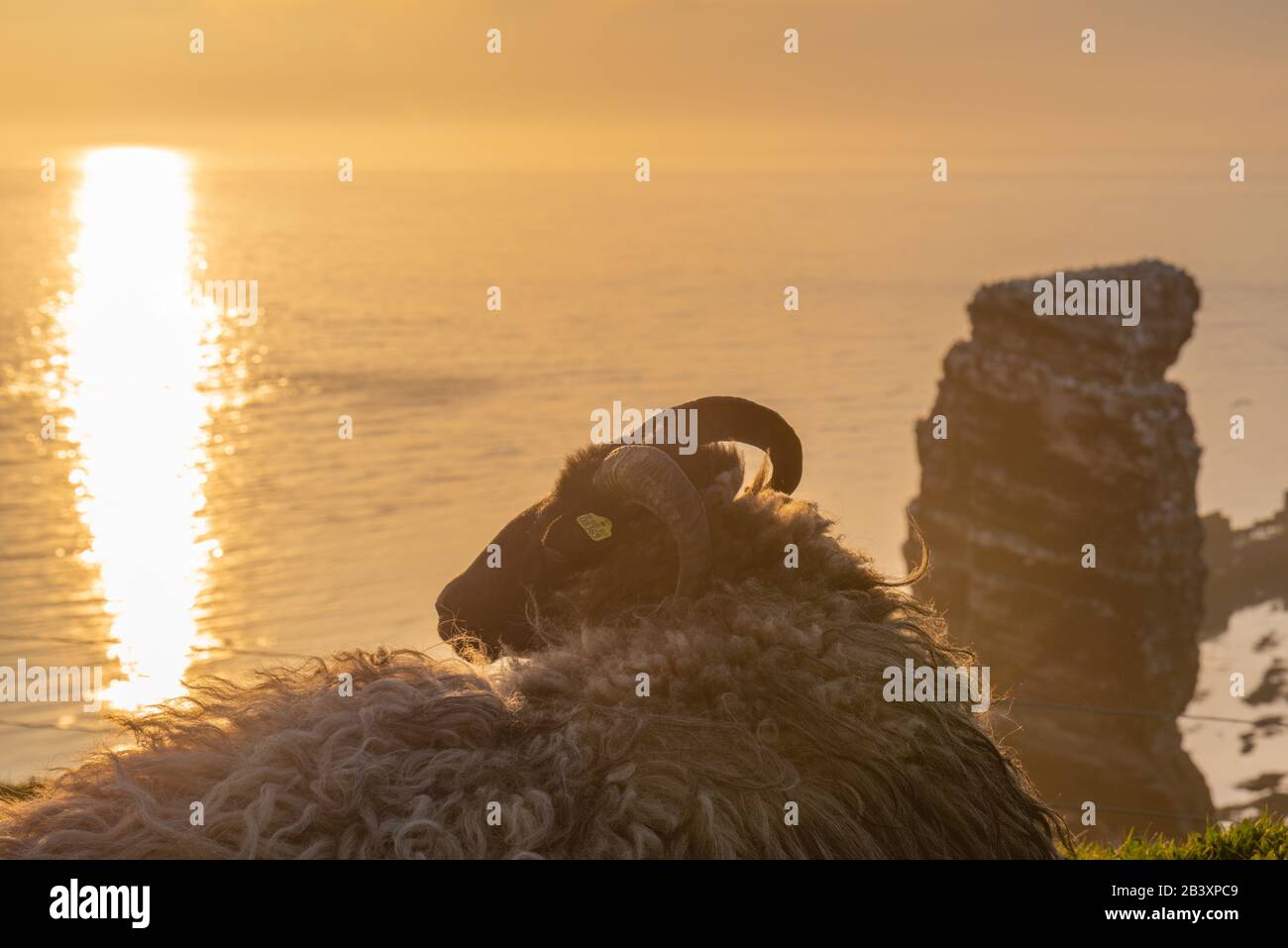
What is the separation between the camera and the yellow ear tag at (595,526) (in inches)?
211

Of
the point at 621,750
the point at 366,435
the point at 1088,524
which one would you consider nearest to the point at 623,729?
the point at 621,750

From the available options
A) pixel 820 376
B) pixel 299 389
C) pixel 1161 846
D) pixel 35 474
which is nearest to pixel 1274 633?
pixel 820 376

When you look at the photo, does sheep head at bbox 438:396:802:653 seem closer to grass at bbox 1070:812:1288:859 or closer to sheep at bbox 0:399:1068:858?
sheep at bbox 0:399:1068:858

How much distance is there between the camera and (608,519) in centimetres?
542

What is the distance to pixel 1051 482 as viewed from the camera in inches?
3110

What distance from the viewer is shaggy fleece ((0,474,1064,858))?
13.2 feet

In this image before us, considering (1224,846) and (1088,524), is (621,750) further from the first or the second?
(1088,524)

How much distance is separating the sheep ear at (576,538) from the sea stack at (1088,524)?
238ft

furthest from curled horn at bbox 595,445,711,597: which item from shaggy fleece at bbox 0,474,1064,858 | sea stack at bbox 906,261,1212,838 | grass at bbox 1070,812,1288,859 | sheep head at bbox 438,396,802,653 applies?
sea stack at bbox 906,261,1212,838

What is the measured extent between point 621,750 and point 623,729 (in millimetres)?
107

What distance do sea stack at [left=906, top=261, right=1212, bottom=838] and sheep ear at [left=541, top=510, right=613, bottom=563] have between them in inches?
2852

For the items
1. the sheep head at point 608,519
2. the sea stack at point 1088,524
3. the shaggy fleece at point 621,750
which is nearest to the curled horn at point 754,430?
the sheep head at point 608,519

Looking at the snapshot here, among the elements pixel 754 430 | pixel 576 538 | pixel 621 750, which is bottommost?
pixel 621 750
